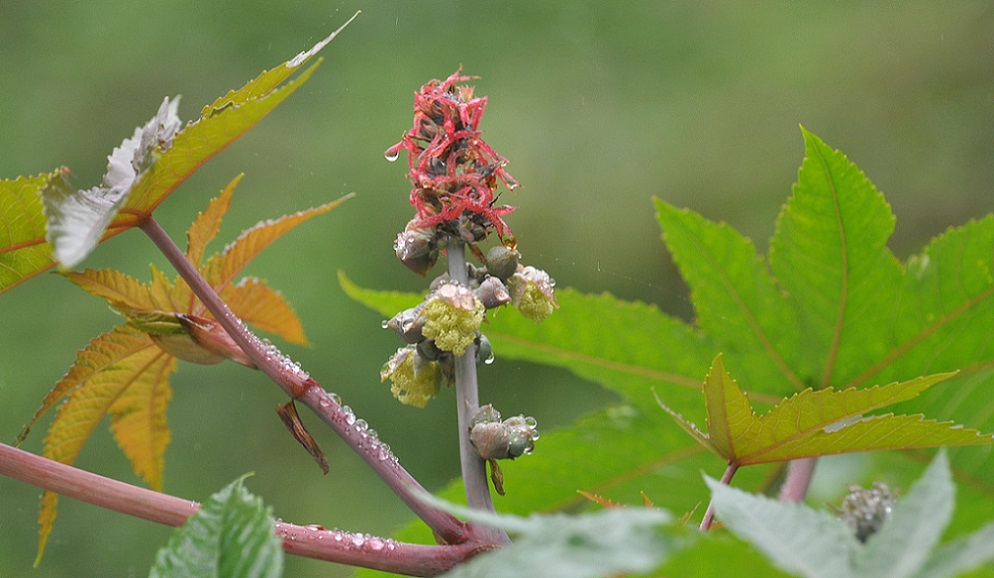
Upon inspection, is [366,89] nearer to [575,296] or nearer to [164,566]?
[575,296]

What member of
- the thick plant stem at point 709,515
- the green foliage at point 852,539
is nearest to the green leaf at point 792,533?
the green foliage at point 852,539

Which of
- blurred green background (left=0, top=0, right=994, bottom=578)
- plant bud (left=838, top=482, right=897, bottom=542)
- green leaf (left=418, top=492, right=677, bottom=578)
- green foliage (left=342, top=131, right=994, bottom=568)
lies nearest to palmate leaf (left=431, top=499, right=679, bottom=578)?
green leaf (left=418, top=492, right=677, bottom=578)

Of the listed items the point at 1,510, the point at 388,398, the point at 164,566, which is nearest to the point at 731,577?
the point at 164,566

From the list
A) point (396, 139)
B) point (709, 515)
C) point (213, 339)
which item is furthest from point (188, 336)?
point (396, 139)

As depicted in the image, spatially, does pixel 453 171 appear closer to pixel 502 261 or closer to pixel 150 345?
pixel 502 261

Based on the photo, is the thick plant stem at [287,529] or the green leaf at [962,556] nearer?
the green leaf at [962,556]

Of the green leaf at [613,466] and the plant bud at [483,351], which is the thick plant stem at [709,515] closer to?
the plant bud at [483,351]

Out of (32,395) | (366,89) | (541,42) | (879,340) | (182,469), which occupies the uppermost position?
(541,42)
